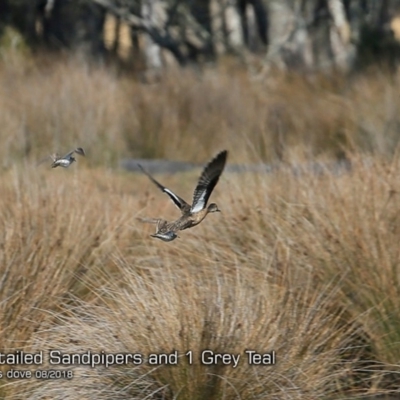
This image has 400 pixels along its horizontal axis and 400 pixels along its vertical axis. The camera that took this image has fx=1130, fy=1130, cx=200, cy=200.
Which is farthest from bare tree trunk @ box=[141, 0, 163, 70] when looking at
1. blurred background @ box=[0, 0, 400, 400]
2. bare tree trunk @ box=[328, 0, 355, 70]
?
blurred background @ box=[0, 0, 400, 400]

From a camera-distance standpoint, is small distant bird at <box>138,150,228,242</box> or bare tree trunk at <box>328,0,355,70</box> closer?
small distant bird at <box>138,150,228,242</box>

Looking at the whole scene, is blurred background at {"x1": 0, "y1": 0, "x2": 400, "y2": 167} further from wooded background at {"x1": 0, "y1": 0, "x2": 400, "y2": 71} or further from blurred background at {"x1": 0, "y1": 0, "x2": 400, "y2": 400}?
blurred background at {"x1": 0, "y1": 0, "x2": 400, "y2": 400}

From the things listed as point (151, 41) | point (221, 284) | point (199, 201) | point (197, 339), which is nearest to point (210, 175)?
point (199, 201)

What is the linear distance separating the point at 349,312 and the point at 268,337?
0.81 meters

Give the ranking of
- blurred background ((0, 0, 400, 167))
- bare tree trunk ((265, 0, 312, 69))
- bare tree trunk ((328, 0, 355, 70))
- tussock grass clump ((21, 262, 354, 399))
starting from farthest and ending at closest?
bare tree trunk ((328, 0, 355, 70)) < bare tree trunk ((265, 0, 312, 69)) < blurred background ((0, 0, 400, 167)) < tussock grass clump ((21, 262, 354, 399))

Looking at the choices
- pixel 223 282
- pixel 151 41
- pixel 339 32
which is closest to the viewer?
→ pixel 223 282

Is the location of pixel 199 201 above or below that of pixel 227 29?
above

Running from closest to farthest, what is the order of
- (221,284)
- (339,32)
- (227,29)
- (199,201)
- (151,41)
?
(199,201) → (221,284) → (151,41) → (339,32) → (227,29)

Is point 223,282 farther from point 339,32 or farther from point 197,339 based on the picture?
point 339,32

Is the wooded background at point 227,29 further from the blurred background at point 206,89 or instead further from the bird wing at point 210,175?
the bird wing at point 210,175

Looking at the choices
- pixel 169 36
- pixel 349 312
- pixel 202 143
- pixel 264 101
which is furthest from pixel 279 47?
pixel 349 312

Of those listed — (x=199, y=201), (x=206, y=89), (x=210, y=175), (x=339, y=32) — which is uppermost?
(x=210, y=175)

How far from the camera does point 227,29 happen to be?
25.5 m

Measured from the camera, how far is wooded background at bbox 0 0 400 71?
800 inches
